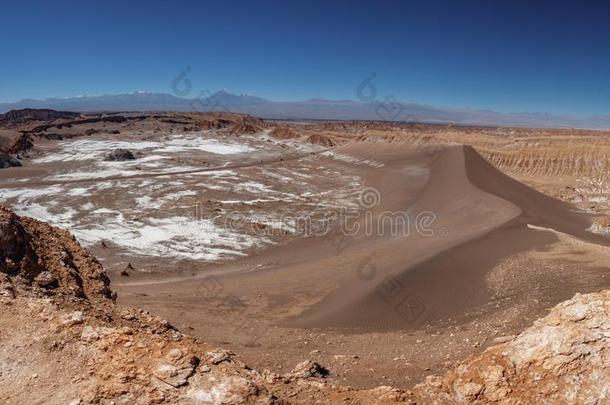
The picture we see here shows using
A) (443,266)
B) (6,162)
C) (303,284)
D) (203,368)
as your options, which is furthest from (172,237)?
(6,162)

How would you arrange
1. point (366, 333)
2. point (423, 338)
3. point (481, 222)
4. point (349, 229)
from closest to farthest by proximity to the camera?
point (423, 338) → point (366, 333) → point (481, 222) → point (349, 229)

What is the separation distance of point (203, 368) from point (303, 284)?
13.5m

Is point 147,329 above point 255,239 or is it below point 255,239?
above

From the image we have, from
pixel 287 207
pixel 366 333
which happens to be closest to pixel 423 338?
pixel 366 333

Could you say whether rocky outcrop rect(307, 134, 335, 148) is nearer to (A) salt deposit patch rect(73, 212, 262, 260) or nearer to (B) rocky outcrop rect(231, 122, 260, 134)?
(B) rocky outcrop rect(231, 122, 260, 134)

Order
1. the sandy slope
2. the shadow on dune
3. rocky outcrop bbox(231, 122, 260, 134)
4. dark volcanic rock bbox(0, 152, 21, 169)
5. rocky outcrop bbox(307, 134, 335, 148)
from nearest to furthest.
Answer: the sandy slope → the shadow on dune → dark volcanic rock bbox(0, 152, 21, 169) → rocky outcrop bbox(307, 134, 335, 148) → rocky outcrop bbox(231, 122, 260, 134)

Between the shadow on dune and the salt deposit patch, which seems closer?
the shadow on dune

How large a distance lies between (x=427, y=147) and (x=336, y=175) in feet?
52.3

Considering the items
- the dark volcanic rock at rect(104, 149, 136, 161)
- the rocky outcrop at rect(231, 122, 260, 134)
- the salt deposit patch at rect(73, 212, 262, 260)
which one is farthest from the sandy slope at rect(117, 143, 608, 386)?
the rocky outcrop at rect(231, 122, 260, 134)

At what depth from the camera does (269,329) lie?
41.7ft

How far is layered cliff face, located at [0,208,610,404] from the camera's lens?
4.64m

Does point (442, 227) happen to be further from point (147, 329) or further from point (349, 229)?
point (147, 329)

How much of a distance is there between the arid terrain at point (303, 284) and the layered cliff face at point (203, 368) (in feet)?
0.07

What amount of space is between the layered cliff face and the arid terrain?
0.02m
